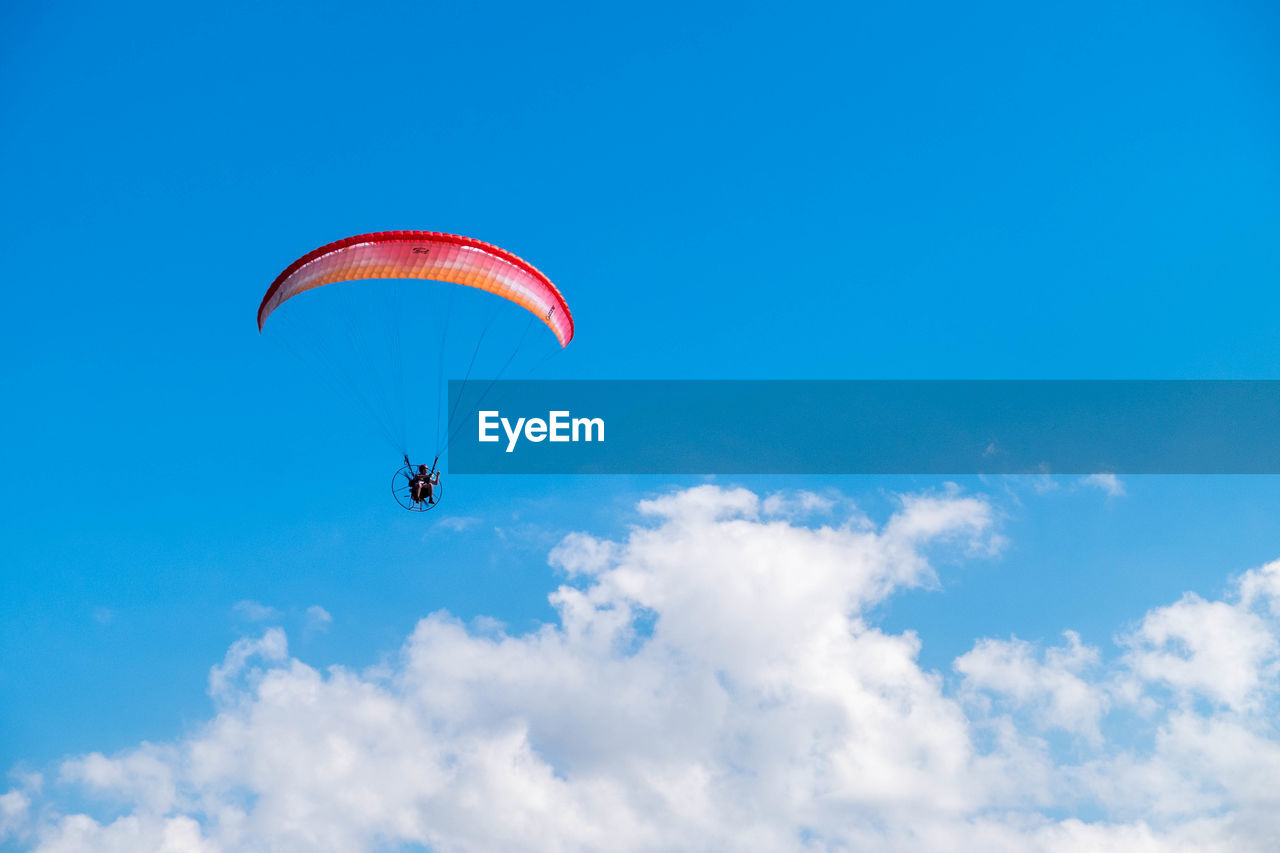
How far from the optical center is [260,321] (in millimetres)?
33625

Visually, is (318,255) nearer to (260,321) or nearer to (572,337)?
(260,321)

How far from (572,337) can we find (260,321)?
421 inches

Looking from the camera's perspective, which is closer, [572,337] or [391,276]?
[391,276]

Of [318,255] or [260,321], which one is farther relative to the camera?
[260,321]

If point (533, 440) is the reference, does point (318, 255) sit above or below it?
above

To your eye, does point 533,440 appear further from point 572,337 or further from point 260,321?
point 260,321

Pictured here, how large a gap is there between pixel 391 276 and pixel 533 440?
7173 millimetres

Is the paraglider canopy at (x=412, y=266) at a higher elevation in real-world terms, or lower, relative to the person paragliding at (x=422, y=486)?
higher

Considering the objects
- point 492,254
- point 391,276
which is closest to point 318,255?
point 391,276

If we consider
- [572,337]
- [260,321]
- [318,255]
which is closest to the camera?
[318,255]

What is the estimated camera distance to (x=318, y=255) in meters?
31.6

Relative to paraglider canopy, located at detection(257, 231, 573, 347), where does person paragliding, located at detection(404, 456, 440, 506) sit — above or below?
below

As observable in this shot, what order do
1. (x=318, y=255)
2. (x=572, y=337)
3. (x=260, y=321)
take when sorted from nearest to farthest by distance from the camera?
(x=318, y=255)
(x=260, y=321)
(x=572, y=337)

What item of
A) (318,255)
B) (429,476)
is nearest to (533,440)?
(429,476)
